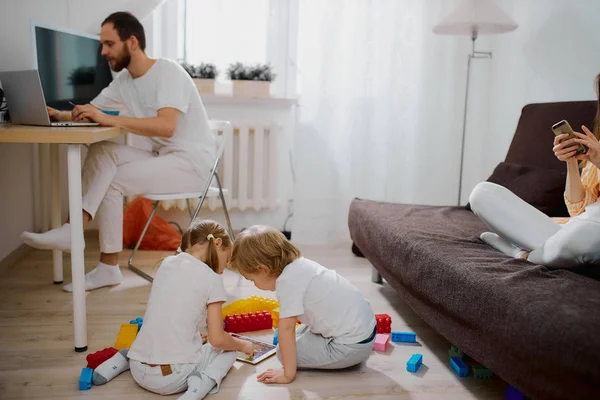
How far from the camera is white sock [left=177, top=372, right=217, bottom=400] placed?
159cm

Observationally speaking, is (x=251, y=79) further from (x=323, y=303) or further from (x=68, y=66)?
(x=323, y=303)

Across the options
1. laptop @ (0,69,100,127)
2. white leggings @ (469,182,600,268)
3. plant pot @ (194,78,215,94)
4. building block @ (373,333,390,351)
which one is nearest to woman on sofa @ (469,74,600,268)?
white leggings @ (469,182,600,268)

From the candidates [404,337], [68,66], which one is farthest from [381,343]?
[68,66]

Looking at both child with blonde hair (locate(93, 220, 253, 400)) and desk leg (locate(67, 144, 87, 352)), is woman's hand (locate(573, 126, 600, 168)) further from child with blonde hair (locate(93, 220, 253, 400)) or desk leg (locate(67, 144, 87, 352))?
desk leg (locate(67, 144, 87, 352))

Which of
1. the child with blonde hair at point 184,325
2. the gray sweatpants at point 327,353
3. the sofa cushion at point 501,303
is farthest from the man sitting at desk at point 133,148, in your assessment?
the gray sweatpants at point 327,353

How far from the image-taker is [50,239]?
223 centimetres

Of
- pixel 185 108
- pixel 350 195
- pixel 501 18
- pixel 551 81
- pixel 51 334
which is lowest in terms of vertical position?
pixel 51 334

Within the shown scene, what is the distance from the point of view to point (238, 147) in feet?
11.5

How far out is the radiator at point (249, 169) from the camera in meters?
3.44

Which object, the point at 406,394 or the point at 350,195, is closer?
the point at 406,394

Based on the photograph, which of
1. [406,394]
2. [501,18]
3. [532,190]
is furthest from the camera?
[501,18]

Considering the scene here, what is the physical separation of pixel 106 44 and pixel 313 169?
132 cm

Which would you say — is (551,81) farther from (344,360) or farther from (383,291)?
(344,360)

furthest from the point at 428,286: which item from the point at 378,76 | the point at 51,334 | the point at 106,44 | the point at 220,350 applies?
the point at 378,76
